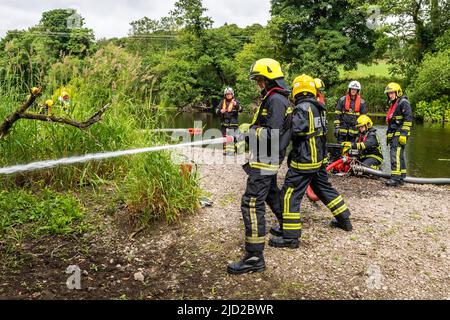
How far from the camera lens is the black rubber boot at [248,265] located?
13.1ft

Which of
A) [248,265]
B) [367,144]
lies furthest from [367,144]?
[248,265]

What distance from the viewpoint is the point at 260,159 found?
13.3ft

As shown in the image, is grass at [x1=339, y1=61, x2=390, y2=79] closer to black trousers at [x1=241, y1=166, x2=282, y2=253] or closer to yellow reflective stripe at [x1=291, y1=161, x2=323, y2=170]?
yellow reflective stripe at [x1=291, y1=161, x2=323, y2=170]

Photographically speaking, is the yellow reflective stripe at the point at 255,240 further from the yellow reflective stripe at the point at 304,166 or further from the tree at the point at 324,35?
the tree at the point at 324,35

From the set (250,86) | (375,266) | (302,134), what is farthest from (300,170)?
(250,86)

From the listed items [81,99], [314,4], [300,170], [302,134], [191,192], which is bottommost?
[191,192]

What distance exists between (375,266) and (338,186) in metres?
3.43

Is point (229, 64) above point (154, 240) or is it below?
above

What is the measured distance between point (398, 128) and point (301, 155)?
165 inches

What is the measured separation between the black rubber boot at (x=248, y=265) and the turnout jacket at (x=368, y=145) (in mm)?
5128

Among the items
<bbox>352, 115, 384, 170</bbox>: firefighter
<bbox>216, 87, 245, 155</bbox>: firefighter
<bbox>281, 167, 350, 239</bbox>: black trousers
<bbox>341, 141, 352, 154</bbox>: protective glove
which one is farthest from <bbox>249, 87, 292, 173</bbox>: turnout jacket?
<bbox>216, 87, 245, 155</bbox>: firefighter

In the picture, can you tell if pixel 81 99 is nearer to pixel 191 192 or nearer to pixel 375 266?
pixel 191 192

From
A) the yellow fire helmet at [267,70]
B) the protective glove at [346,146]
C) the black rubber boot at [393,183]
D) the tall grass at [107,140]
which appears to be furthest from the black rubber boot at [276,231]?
the protective glove at [346,146]

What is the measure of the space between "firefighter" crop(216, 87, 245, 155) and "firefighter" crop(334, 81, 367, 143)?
2.67 meters
